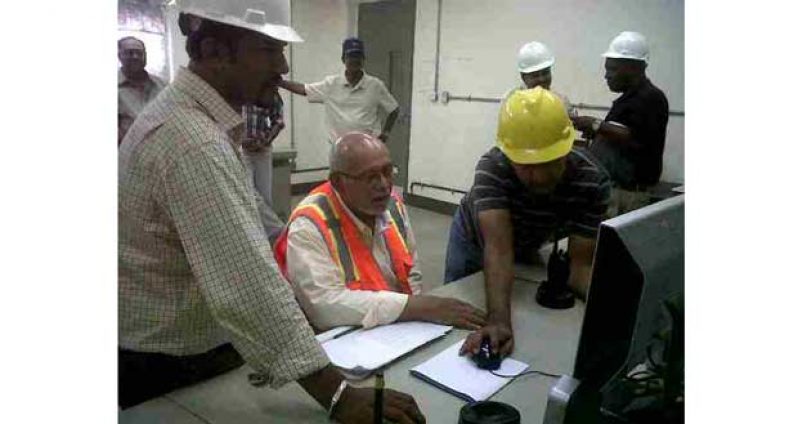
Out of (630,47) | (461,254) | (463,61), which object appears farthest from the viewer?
(463,61)

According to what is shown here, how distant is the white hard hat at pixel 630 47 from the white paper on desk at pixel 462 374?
2292mm

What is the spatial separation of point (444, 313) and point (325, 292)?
24 cm

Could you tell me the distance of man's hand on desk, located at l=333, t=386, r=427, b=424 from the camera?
2.60ft

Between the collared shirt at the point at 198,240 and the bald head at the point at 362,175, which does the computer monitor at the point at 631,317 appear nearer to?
the collared shirt at the point at 198,240

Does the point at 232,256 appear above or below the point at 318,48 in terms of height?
below

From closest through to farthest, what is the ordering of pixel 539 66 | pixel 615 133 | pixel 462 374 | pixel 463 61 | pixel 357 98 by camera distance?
pixel 462 374
pixel 615 133
pixel 539 66
pixel 357 98
pixel 463 61

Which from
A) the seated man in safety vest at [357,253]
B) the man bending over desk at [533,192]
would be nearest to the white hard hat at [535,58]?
the man bending over desk at [533,192]

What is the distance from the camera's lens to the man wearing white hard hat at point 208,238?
697 mm

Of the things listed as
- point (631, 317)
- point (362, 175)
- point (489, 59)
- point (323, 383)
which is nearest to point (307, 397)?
point (323, 383)

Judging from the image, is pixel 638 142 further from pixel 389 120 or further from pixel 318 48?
pixel 318 48

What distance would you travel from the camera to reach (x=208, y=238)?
0.69 m

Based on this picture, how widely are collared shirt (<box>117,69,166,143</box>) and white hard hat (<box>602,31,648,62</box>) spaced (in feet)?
7.88
